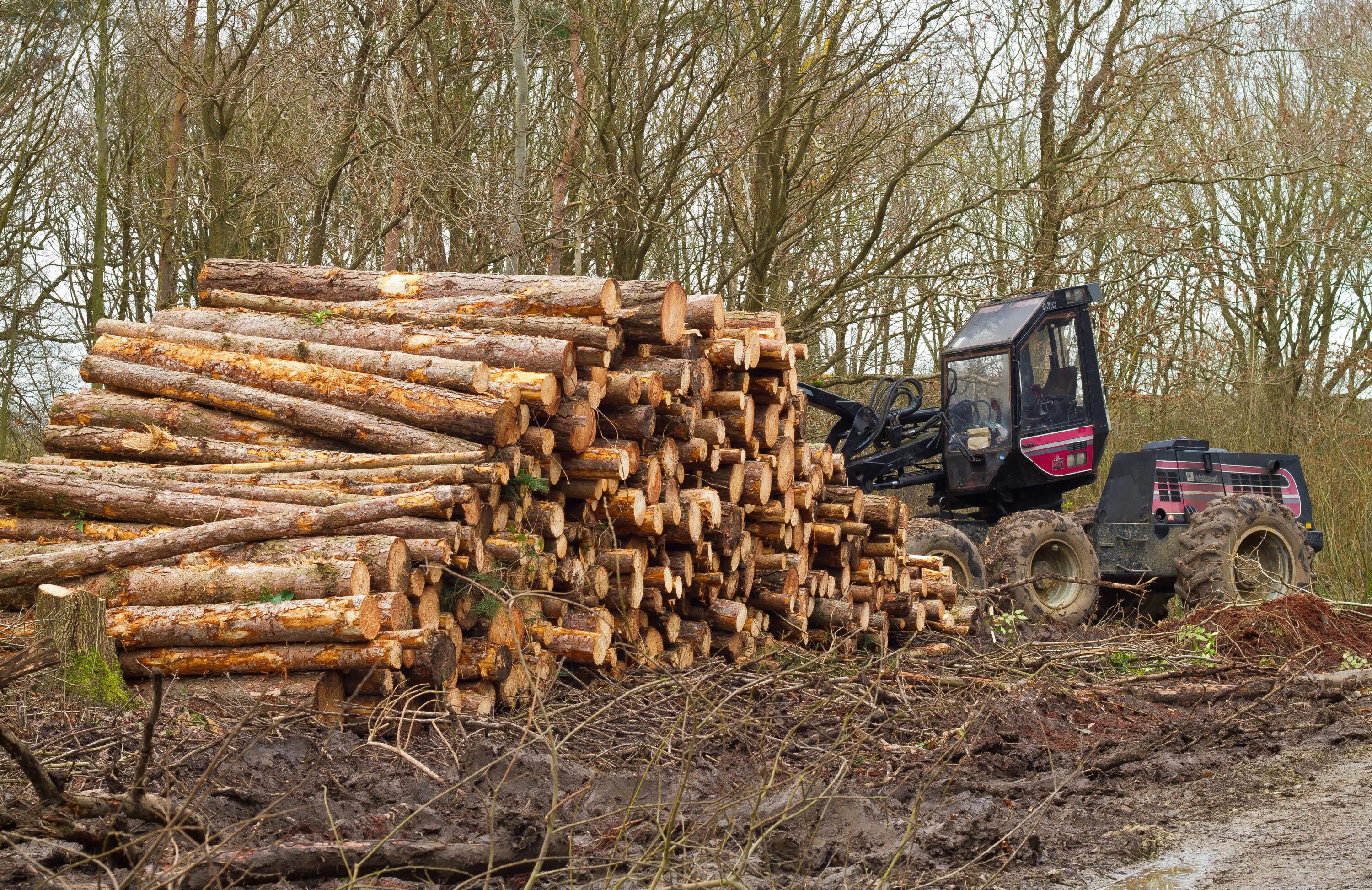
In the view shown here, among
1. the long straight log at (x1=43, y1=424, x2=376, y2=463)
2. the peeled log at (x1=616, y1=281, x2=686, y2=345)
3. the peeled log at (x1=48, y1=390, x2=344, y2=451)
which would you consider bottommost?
the long straight log at (x1=43, y1=424, x2=376, y2=463)

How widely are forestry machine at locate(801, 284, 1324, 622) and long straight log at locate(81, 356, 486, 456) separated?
4759 mm

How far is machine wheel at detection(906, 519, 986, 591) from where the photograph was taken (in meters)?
10.5

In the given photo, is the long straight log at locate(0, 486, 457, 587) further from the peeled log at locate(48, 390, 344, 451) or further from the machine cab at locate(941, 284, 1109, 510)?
the machine cab at locate(941, 284, 1109, 510)

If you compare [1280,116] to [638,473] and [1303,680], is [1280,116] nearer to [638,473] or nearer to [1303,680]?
[1303,680]

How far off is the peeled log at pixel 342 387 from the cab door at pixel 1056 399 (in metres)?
6.32

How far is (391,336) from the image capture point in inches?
278

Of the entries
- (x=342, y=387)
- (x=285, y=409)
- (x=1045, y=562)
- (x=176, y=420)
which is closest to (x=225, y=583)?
(x=285, y=409)

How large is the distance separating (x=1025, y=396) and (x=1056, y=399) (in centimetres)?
47

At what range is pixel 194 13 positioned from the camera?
1298cm

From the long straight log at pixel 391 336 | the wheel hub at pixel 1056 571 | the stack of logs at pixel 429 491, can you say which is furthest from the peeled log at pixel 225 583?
the wheel hub at pixel 1056 571

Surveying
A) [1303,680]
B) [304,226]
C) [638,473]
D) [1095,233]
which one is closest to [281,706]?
[638,473]

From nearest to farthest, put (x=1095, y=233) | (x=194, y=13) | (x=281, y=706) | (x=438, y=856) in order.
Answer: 1. (x=438, y=856)
2. (x=281, y=706)
3. (x=194, y=13)
4. (x=1095, y=233)

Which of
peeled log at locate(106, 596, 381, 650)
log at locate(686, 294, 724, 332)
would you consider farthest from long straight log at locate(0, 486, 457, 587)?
log at locate(686, 294, 724, 332)

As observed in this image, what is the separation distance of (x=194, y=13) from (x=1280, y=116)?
614 inches
